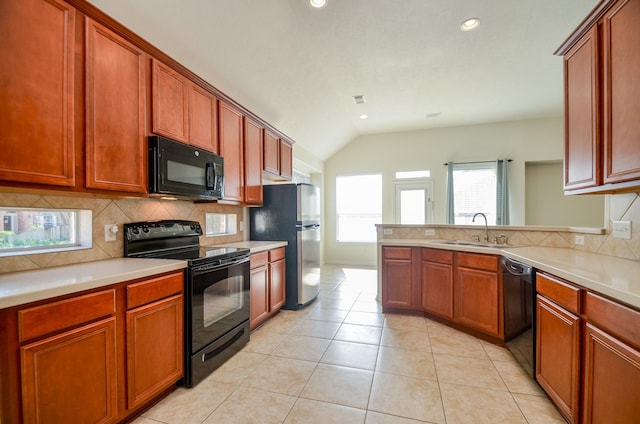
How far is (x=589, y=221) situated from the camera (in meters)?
5.30

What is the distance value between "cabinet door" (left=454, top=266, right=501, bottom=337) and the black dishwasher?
94mm

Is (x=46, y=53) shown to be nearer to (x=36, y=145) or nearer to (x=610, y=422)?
(x=36, y=145)

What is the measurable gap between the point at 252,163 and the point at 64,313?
2.31m

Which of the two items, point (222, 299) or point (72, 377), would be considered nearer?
point (72, 377)

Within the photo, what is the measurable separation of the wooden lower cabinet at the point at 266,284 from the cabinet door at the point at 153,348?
0.97 m

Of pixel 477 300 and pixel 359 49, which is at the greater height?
pixel 359 49

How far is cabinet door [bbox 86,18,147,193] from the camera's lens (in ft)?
5.37

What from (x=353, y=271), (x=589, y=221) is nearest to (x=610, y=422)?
(x=353, y=271)

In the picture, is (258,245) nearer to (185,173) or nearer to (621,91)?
(185,173)

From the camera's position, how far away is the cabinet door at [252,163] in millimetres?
3180

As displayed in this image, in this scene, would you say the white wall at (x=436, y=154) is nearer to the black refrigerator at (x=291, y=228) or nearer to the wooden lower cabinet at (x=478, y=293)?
the black refrigerator at (x=291, y=228)

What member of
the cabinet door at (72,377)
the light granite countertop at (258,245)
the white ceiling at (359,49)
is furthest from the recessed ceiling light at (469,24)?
the cabinet door at (72,377)

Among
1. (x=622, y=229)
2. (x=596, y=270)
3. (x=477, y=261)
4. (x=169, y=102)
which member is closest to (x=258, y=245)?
(x=169, y=102)

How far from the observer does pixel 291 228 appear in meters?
3.56
